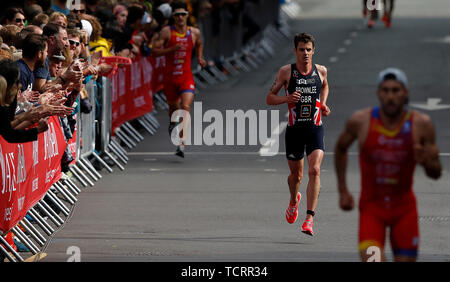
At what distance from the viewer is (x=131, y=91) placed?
2031cm

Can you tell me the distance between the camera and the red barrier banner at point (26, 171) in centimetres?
1098

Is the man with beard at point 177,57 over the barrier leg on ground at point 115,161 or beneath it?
over

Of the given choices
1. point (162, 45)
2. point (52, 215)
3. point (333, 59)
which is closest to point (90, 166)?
point (52, 215)

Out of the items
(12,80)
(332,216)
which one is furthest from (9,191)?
(332,216)

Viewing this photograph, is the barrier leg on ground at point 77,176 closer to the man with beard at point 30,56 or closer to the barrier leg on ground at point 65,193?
the barrier leg on ground at point 65,193

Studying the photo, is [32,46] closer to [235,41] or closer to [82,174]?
[82,174]

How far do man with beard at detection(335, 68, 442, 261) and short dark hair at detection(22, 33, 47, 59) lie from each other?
462cm

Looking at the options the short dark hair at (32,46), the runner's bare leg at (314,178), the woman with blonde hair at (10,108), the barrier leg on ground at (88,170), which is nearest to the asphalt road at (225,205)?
the barrier leg on ground at (88,170)

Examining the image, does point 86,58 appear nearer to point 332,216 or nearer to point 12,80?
point 332,216

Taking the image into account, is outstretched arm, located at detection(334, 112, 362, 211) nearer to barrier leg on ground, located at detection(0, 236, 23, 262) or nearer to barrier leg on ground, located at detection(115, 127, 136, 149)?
barrier leg on ground, located at detection(0, 236, 23, 262)

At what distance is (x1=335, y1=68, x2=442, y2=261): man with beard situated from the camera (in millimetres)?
8750

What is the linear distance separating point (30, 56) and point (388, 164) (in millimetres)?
5092

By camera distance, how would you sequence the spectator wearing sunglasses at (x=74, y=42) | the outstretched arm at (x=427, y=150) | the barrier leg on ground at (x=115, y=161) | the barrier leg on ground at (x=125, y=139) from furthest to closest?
the barrier leg on ground at (x=125, y=139) → the barrier leg on ground at (x=115, y=161) → the spectator wearing sunglasses at (x=74, y=42) → the outstretched arm at (x=427, y=150)

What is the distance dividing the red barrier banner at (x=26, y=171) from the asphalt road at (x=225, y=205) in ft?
1.92
